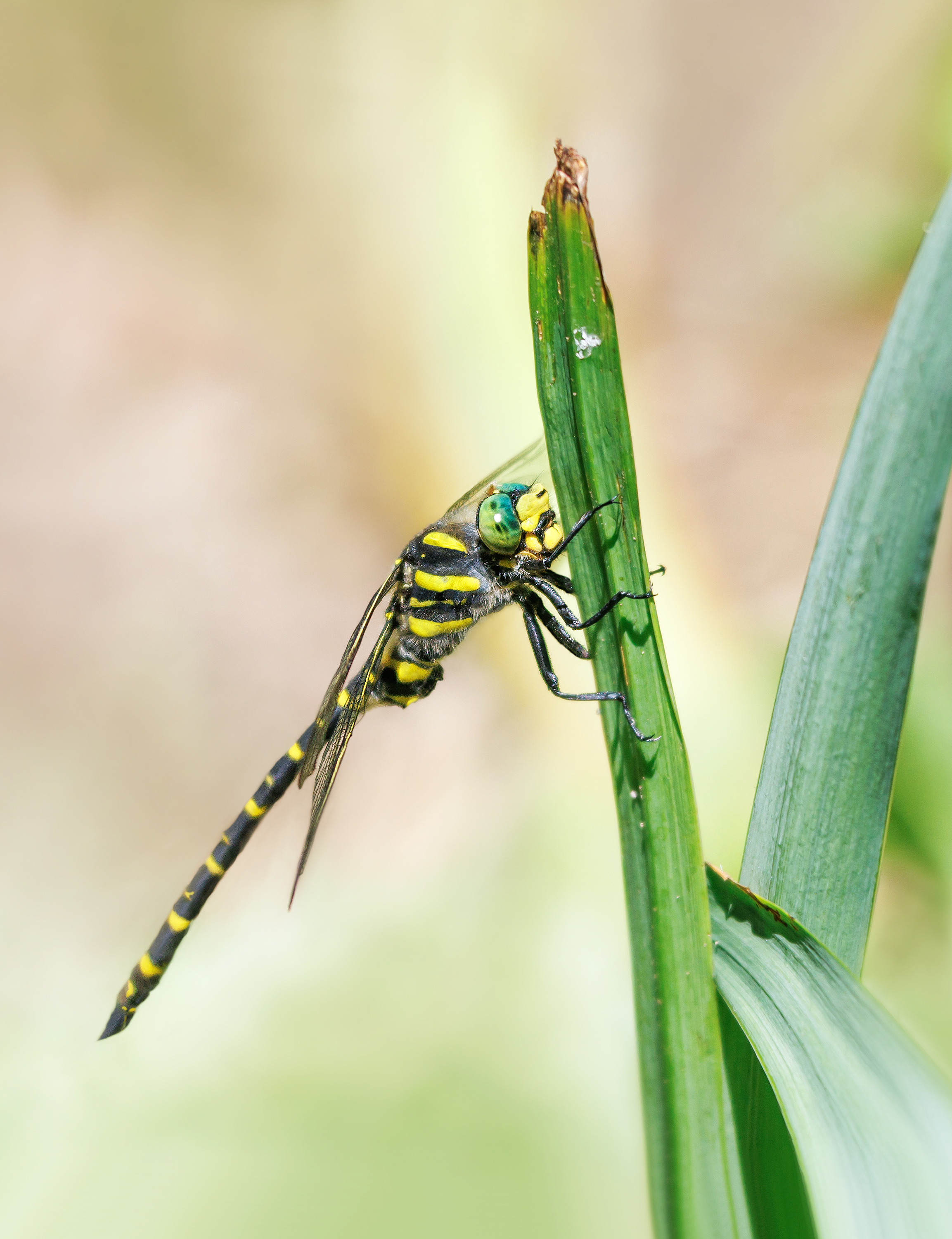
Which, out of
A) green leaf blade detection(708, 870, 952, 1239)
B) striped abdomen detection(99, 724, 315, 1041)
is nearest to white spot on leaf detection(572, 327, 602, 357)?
green leaf blade detection(708, 870, 952, 1239)

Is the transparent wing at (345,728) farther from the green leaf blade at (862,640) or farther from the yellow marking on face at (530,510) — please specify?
the green leaf blade at (862,640)

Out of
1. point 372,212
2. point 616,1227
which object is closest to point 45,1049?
point 616,1227

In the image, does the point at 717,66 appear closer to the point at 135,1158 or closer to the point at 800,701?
the point at 800,701

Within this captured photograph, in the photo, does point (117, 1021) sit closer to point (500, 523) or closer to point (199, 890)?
point (199, 890)

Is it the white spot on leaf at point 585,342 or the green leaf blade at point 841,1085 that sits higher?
the white spot on leaf at point 585,342

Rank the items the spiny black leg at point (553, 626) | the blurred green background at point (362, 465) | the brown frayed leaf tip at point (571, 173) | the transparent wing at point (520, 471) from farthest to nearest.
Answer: the blurred green background at point (362, 465), the transparent wing at point (520, 471), the spiny black leg at point (553, 626), the brown frayed leaf tip at point (571, 173)

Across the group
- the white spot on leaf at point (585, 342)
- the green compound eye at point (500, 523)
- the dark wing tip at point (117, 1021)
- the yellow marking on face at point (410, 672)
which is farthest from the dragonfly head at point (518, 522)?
the dark wing tip at point (117, 1021)

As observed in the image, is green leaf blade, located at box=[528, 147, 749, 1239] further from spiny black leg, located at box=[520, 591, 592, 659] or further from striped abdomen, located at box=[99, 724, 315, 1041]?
striped abdomen, located at box=[99, 724, 315, 1041]

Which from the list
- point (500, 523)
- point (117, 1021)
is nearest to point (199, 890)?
point (117, 1021)
